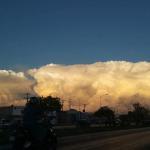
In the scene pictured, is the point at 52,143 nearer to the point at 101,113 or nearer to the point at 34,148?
the point at 34,148

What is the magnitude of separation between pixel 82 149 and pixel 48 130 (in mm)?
5154

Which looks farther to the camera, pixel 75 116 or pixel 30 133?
pixel 75 116

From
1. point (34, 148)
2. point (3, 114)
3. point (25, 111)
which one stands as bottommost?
point (34, 148)

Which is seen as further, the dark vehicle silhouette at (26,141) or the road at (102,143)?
the road at (102,143)

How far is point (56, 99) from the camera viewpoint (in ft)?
577

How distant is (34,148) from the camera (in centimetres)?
1856

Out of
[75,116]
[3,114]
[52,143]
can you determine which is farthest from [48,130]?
[75,116]

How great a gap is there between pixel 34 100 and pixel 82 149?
22.8 feet

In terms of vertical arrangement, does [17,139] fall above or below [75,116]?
below

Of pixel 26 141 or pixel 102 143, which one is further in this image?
pixel 102 143

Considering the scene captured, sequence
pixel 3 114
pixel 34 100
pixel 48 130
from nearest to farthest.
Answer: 1. pixel 34 100
2. pixel 48 130
3. pixel 3 114

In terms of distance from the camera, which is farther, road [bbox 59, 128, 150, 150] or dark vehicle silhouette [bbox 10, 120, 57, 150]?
road [bbox 59, 128, 150, 150]

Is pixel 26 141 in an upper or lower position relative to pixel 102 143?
lower

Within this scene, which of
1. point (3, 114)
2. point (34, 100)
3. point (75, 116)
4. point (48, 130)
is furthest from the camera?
point (75, 116)
